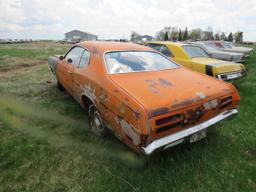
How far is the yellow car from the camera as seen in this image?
17.1ft

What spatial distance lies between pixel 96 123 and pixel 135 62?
48.2 inches

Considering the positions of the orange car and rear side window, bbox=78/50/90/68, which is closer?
the orange car

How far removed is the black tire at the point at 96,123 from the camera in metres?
3.21

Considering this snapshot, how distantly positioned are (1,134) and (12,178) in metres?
1.25

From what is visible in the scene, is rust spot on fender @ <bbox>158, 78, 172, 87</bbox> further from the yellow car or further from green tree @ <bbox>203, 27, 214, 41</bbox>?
green tree @ <bbox>203, 27, 214, 41</bbox>

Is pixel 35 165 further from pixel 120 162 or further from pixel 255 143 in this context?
pixel 255 143

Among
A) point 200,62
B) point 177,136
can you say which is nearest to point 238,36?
point 200,62

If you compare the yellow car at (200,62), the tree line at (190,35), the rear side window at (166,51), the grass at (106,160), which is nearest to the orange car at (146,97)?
the grass at (106,160)

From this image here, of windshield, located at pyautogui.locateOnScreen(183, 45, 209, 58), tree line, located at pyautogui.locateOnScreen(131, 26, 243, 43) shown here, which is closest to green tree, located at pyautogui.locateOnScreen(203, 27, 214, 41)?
tree line, located at pyautogui.locateOnScreen(131, 26, 243, 43)

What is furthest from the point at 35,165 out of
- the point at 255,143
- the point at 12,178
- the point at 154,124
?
the point at 255,143

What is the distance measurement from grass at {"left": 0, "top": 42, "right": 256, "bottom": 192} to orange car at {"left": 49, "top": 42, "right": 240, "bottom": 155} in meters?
0.42

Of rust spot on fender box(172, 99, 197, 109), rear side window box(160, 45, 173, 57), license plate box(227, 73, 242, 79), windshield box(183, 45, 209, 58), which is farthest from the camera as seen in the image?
rear side window box(160, 45, 173, 57)

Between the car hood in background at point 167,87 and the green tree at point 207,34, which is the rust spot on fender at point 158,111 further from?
the green tree at point 207,34

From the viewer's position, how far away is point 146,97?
232 centimetres
